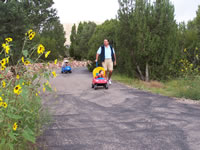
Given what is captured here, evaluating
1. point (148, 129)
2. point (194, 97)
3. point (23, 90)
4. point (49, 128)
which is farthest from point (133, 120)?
point (194, 97)

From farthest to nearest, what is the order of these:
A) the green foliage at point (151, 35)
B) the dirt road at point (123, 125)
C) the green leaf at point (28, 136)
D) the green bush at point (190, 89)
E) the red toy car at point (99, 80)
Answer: the green foliage at point (151, 35) → the red toy car at point (99, 80) → the green bush at point (190, 89) → the dirt road at point (123, 125) → the green leaf at point (28, 136)

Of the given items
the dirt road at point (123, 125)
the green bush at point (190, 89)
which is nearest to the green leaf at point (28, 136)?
the dirt road at point (123, 125)

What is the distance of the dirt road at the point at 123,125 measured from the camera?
3.83 m

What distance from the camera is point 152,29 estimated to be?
11.6m

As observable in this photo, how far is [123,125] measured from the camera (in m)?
4.82

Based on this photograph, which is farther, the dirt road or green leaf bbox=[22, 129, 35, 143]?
the dirt road

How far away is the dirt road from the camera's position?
3832 mm

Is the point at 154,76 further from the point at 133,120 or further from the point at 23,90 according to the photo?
the point at 23,90

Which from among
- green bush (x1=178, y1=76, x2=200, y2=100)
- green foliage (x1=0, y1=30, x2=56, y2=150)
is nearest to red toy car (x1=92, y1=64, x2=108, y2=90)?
green bush (x1=178, y1=76, x2=200, y2=100)

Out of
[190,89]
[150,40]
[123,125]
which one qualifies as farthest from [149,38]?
[123,125]

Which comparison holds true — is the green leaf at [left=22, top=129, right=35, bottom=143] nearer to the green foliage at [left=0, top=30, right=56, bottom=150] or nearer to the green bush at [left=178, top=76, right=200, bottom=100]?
the green foliage at [left=0, top=30, right=56, bottom=150]

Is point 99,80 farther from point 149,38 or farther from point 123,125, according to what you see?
point 123,125

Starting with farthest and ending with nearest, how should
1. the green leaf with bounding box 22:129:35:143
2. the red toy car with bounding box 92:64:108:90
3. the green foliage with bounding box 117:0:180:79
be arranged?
the green foliage with bounding box 117:0:180:79 → the red toy car with bounding box 92:64:108:90 → the green leaf with bounding box 22:129:35:143

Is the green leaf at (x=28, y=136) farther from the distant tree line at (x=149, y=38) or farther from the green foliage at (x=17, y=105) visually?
the distant tree line at (x=149, y=38)
